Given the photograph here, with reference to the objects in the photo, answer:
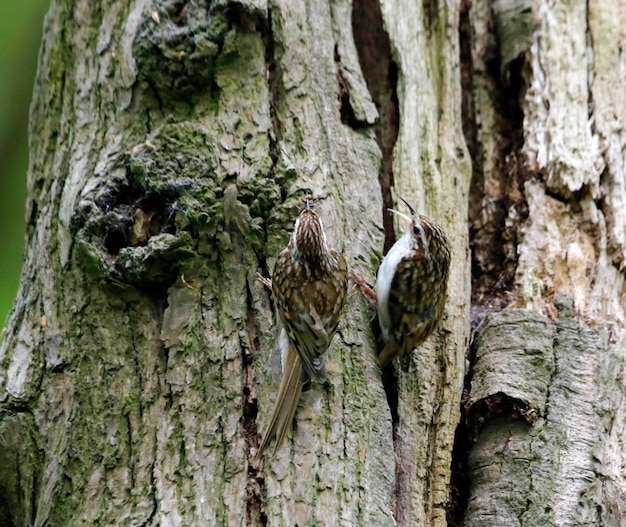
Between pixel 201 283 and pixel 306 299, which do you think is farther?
pixel 306 299

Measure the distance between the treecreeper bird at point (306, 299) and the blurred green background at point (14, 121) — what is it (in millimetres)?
1331

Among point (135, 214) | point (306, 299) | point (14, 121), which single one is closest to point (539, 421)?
point (306, 299)

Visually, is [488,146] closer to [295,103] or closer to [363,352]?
[295,103]

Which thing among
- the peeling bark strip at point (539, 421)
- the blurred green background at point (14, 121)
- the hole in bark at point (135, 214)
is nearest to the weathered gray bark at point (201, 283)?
the hole in bark at point (135, 214)

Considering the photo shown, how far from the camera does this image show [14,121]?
3654 mm

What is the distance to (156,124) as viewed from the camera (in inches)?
111

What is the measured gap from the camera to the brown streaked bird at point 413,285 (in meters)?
2.77

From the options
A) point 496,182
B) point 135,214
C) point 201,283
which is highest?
point 496,182

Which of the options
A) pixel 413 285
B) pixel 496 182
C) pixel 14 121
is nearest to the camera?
pixel 413 285

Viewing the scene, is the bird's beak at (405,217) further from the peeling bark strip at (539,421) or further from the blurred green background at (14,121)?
the blurred green background at (14,121)

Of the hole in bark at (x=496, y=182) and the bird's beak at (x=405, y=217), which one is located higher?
the hole in bark at (x=496, y=182)

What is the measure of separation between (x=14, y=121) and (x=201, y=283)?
158 cm

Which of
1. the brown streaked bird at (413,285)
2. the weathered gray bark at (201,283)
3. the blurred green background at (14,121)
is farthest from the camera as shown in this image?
the blurred green background at (14,121)

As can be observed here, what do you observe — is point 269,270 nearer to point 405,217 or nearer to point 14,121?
point 405,217
